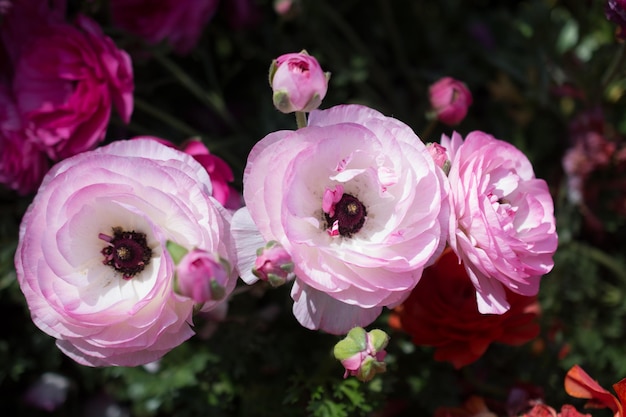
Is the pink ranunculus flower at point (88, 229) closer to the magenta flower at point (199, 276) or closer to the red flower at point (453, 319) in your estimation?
the magenta flower at point (199, 276)

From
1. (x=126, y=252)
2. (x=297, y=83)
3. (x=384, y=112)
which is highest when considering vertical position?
(x=297, y=83)

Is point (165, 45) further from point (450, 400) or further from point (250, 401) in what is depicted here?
point (450, 400)

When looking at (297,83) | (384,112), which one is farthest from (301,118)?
(384,112)

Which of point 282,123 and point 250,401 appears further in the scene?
point 282,123

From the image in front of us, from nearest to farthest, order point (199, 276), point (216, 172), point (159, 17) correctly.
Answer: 1. point (199, 276)
2. point (216, 172)
3. point (159, 17)

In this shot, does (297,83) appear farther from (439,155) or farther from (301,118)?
(439,155)

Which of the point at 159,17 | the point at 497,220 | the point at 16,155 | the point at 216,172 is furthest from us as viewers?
the point at 159,17

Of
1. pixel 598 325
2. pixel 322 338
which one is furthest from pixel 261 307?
pixel 598 325

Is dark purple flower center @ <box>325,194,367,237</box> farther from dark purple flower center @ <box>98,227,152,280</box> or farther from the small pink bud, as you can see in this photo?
dark purple flower center @ <box>98,227,152,280</box>
